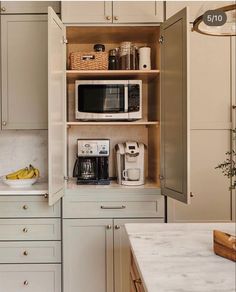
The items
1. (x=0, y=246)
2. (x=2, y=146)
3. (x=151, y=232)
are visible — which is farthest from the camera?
(x=2, y=146)

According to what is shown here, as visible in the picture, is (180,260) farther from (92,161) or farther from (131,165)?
(92,161)

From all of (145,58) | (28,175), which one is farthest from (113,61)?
(28,175)

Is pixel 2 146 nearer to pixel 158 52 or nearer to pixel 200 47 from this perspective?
pixel 158 52

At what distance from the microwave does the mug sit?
1.21 ft

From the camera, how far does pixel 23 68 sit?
239cm

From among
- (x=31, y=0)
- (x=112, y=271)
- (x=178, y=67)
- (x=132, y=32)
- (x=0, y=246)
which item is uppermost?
(x=31, y=0)

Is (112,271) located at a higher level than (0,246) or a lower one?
lower

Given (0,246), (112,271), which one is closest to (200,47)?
(112,271)

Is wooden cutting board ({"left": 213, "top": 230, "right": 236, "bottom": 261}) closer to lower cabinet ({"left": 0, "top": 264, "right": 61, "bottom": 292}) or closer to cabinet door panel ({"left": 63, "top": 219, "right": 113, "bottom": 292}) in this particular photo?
cabinet door panel ({"left": 63, "top": 219, "right": 113, "bottom": 292})

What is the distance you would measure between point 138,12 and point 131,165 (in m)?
1.07

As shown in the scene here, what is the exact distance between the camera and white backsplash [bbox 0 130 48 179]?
2.71 m

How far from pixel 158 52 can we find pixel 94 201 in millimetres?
1135

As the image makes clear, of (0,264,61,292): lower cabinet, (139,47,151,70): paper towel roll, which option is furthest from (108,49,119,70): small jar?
(0,264,61,292): lower cabinet

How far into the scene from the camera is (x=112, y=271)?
2.24 meters
